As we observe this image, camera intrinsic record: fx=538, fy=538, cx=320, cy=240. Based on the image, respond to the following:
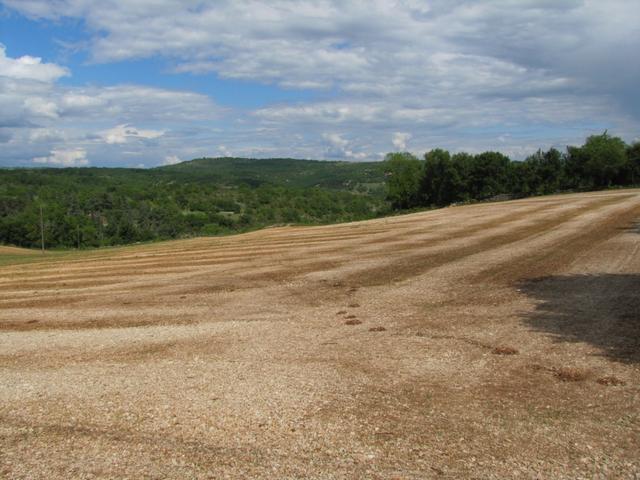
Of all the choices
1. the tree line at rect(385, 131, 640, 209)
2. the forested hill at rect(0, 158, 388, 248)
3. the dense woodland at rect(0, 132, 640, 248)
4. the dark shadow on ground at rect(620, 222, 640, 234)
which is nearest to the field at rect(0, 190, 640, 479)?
the dark shadow on ground at rect(620, 222, 640, 234)

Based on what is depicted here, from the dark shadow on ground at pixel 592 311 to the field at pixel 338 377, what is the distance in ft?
0.23

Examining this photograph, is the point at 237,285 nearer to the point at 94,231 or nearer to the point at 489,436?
the point at 489,436

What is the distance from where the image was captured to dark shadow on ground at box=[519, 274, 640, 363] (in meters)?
12.0

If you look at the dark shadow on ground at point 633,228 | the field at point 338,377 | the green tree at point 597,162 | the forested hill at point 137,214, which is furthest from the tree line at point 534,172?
the field at point 338,377

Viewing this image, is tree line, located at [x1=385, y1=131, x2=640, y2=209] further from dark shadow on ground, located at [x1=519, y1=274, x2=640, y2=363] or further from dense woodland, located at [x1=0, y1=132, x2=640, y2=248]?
dark shadow on ground, located at [x1=519, y1=274, x2=640, y2=363]

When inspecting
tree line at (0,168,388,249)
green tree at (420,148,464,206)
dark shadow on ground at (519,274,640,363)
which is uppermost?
green tree at (420,148,464,206)

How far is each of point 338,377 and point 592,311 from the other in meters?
8.05

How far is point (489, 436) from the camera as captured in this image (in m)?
7.94

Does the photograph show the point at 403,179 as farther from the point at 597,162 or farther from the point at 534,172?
the point at 597,162

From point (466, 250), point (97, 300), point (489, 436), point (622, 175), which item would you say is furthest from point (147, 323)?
point (622, 175)

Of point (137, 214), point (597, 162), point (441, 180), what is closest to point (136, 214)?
point (137, 214)

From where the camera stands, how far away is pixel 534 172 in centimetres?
9700

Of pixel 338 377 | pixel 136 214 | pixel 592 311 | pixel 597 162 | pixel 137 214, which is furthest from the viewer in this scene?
pixel 137 214

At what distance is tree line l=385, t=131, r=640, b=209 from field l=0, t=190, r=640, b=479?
7933cm
